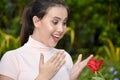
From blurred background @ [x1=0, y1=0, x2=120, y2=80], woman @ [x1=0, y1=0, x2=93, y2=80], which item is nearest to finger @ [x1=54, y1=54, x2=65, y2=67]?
woman @ [x1=0, y1=0, x2=93, y2=80]

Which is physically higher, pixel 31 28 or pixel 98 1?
pixel 31 28

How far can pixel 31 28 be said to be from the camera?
328 cm

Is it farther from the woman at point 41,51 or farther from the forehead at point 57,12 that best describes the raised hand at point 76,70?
the forehead at point 57,12

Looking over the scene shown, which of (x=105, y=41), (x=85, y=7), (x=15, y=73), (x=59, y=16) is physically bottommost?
(x=105, y=41)

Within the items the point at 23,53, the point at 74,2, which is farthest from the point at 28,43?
the point at 74,2

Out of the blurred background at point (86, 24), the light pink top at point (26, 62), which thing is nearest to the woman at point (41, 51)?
the light pink top at point (26, 62)

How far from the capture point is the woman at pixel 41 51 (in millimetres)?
2902

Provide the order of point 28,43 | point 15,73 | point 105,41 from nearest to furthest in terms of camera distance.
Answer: point 15,73 < point 28,43 < point 105,41

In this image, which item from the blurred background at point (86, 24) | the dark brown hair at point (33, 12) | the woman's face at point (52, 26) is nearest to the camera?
the woman's face at point (52, 26)

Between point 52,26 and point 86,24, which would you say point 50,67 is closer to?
point 52,26

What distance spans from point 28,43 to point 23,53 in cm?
12

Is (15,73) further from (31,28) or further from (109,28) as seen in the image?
(109,28)

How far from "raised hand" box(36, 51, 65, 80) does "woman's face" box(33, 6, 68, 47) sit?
22 cm

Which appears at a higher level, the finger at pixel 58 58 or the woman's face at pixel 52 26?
the woman's face at pixel 52 26
